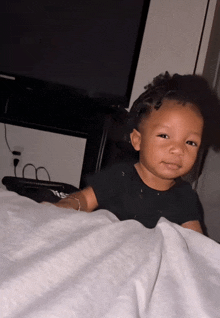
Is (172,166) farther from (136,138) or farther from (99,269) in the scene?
(99,269)

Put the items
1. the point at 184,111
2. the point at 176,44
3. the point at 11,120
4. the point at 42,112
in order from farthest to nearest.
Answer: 1. the point at 176,44
2. the point at 42,112
3. the point at 11,120
4. the point at 184,111

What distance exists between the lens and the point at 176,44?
192cm

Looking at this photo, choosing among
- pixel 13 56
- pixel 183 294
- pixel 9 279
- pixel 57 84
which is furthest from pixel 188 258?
pixel 13 56

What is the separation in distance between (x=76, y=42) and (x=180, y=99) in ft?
3.37

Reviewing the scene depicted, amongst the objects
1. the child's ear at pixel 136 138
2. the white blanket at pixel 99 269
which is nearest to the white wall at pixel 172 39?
the child's ear at pixel 136 138

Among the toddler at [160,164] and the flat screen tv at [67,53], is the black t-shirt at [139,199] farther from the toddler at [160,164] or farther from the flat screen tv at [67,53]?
the flat screen tv at [67,53]

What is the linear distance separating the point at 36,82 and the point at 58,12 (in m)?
0.39

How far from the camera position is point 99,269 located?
33 centimetres

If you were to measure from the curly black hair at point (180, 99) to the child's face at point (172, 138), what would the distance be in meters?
0.02

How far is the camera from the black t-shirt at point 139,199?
851 millimetres

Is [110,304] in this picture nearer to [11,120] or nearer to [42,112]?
[11,120]

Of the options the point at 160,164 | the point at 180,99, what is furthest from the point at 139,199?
the point at 180,99

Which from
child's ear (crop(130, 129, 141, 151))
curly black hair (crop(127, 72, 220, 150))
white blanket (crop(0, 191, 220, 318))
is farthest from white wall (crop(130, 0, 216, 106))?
white blanket (crop(0, 191, 220, 318))

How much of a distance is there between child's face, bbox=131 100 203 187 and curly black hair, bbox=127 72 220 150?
23mm
